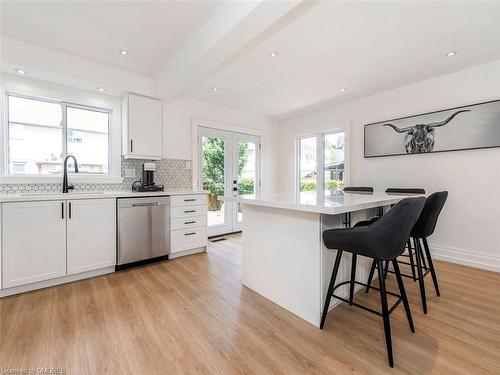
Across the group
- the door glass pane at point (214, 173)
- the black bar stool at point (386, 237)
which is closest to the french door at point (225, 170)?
the door glass pane at point (214, 173)

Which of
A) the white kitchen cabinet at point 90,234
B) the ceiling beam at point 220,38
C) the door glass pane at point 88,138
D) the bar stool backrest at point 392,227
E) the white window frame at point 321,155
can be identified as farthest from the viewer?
the white window frame at point 321,155

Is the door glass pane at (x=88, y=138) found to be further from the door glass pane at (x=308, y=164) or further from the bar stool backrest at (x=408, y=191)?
the bar stool backrest at (x=408, y=191)

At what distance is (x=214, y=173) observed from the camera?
435 centimetres

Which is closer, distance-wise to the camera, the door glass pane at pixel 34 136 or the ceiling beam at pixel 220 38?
the ceiling beam at pixel 220 38

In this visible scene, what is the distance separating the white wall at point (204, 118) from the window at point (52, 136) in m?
0.87

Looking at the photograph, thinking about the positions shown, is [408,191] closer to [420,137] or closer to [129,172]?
[420,137]

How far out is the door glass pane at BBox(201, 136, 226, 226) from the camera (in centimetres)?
422

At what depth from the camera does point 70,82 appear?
111 inches

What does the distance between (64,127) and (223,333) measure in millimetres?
3163

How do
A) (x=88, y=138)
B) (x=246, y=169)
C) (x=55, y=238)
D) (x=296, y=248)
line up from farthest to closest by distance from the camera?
(x=246, y=169) < (x=88, y=138) < (x=55, y=238) < (x=296, y=248)

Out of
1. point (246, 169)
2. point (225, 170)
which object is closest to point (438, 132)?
point (246, 169)

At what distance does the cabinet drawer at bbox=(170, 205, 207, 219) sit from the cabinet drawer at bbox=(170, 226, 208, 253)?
208 millimetres

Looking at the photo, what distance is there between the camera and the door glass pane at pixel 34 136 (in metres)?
2.72

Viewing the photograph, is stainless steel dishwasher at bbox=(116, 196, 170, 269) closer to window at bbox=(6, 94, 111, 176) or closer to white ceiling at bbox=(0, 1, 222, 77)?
window at bbox=(6, 94, 111, 176)
